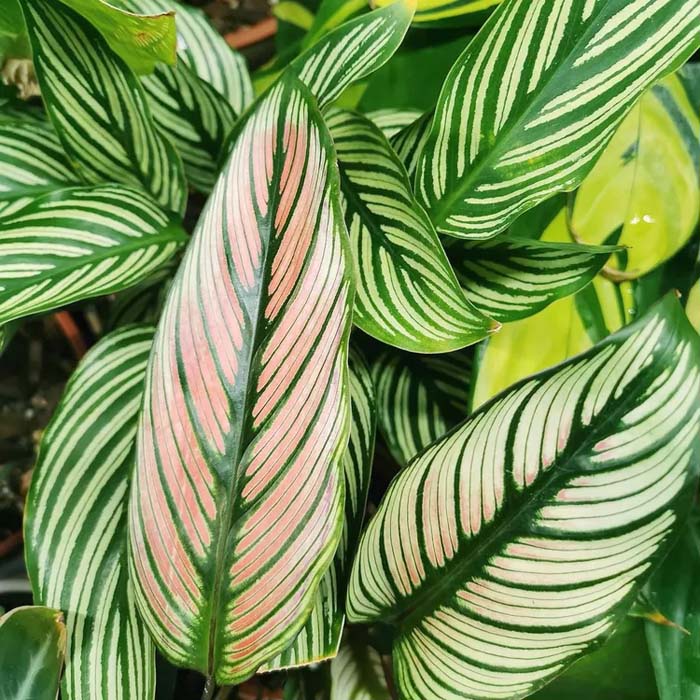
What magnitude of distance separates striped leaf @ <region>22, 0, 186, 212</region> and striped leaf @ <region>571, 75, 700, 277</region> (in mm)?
457

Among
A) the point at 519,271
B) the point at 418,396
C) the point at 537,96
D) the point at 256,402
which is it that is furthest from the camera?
the point at 418,396

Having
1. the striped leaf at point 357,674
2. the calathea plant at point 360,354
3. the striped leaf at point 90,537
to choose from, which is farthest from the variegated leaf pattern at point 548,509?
the striped leaf at point 90,537

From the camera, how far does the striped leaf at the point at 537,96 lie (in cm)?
51

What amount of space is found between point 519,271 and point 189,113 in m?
0.41

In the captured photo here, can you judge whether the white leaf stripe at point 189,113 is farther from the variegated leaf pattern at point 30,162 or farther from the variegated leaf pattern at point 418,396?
the variegated leaf pattern at point 418,396

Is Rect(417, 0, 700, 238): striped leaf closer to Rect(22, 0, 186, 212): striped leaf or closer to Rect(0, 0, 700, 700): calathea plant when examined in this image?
Rect(0, 0, 700, 700): calathea plant

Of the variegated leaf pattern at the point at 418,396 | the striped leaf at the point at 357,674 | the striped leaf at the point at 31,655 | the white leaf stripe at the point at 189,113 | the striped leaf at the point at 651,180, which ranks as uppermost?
the striped leaf at the point at 651,180

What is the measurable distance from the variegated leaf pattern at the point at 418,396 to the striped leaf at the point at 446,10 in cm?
39

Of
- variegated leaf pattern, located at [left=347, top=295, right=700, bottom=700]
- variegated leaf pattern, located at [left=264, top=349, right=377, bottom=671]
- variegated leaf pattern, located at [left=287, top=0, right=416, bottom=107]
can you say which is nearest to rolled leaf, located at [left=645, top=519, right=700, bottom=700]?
variegated leaf pattern, located at [left=347, top=295, right=700, bottom=700]

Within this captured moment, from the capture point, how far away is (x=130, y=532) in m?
0.48

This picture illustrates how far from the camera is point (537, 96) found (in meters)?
0.56

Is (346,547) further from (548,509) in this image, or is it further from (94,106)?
(94,106)

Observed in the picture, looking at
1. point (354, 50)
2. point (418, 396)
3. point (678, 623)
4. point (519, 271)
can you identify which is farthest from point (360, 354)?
point (678, 623)

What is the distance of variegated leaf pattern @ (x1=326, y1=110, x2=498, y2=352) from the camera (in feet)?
1.82
